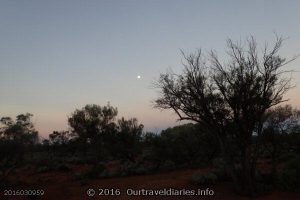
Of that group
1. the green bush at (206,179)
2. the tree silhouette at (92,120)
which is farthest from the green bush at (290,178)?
the tree silhouette at (92,120)

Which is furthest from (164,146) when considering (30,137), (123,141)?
(30,137)

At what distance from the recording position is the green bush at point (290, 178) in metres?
16.2

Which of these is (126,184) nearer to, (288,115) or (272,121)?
(272,121)

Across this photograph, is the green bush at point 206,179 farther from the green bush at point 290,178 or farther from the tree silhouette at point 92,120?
the tree silhouette at point 92,120

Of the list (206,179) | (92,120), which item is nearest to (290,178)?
(206,179)

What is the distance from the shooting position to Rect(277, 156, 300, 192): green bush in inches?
640

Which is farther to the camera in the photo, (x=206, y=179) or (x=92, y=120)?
(x=92, y=120)

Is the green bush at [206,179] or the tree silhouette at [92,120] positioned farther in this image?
the tree silhouette at [92,120]

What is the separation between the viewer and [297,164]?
56.2ft

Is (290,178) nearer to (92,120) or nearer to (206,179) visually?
(206,179)

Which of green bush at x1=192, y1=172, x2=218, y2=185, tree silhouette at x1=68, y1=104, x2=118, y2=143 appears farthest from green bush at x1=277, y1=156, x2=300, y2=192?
→ tree silhouette at x1=68, y1=104, x2=118, y2=143

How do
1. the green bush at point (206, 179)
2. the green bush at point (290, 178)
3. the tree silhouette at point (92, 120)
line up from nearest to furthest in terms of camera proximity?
1. the green bush at point (290, 178)
2. the green bush at point (206, 179)
3. the tree silhouette at point (92, 120)

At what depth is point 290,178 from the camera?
16.5 m

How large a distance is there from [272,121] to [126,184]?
12211 millimetres
